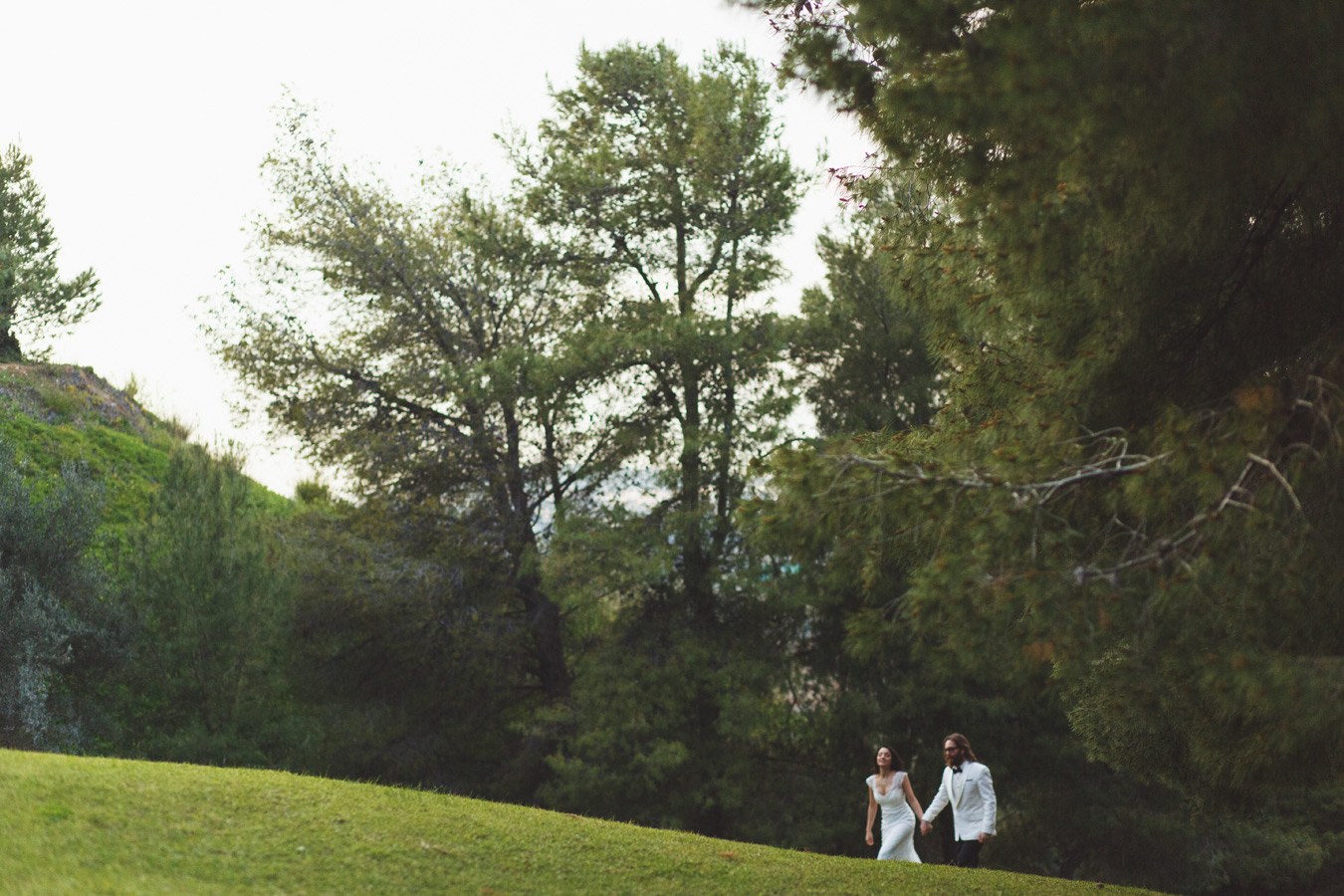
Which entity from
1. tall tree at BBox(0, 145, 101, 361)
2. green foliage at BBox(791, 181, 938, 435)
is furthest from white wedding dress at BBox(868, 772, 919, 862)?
tall tree at BBox(0, 145, 101, 361)

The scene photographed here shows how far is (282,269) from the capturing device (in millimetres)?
21031

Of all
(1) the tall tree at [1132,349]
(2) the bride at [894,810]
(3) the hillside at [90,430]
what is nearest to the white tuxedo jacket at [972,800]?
(2) the bride at [894,810]

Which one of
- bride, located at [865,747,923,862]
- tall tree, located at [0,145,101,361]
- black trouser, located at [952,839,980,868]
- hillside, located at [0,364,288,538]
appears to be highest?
tall tree, located at [0,145,101,361]

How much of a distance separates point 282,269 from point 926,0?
17976 millimetres

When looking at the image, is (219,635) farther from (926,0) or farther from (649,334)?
(926,0)

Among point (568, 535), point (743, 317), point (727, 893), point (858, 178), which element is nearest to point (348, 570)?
point (568, 535)

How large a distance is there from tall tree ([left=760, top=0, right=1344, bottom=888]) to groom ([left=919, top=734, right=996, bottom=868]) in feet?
9.03

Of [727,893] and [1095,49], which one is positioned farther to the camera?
[727,893]

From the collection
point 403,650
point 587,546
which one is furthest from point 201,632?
point 587,546

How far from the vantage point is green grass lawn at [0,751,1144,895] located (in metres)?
6.49

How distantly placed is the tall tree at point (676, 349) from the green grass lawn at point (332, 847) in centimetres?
843

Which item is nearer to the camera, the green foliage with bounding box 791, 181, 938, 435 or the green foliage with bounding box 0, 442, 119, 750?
the green foliage with bounding box 0, 442, 119, 750

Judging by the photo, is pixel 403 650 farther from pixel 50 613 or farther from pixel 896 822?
pixel 896 822

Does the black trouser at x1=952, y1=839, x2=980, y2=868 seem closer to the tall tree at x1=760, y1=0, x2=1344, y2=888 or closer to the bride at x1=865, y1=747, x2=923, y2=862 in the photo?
the bride at x1=865, y1=747, x2=923, y2=862
